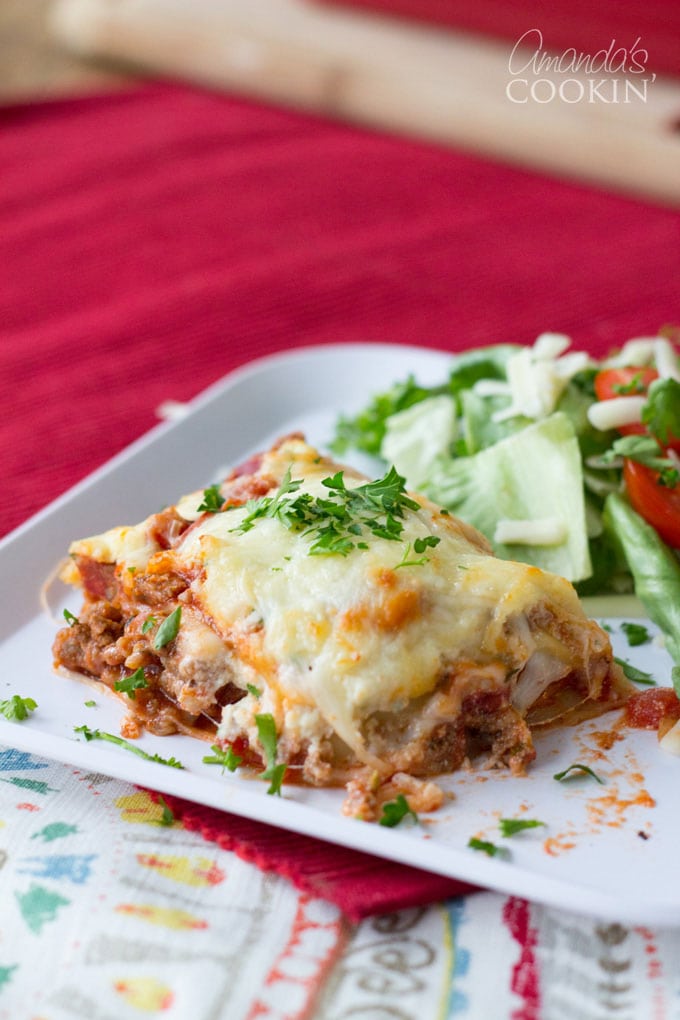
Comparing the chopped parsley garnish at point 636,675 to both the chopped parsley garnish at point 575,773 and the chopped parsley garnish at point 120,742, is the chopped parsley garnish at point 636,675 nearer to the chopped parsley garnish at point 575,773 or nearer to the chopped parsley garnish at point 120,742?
the chopped parsley garnish at point 575,773

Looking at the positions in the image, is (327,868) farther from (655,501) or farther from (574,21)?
(574,21)

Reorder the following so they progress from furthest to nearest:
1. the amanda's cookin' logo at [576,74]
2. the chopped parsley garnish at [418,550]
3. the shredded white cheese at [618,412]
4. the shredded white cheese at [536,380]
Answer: the amanda's cookin' logo at [576,74] → the shredded white cheese at [536,380] → the shredded white cheese at [618,412] → the chopped parsley garnish at [418,550]

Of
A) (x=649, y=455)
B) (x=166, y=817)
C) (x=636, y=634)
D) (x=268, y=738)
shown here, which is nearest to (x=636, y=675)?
(x=636, y=634)

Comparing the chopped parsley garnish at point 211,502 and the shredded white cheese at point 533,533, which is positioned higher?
the chopped parsley garnish at point 211,502

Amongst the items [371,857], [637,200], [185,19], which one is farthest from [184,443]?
[185,19]

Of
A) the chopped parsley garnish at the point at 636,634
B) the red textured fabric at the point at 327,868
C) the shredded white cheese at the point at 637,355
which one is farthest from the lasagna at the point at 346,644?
the shredded white cheese at the point at 637,355

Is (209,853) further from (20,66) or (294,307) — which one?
(20,66)

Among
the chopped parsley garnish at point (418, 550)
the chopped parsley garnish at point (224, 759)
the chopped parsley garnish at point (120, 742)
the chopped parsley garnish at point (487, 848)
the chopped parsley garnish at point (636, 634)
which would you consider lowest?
the chopped parsley garnish at point (636, 634)
